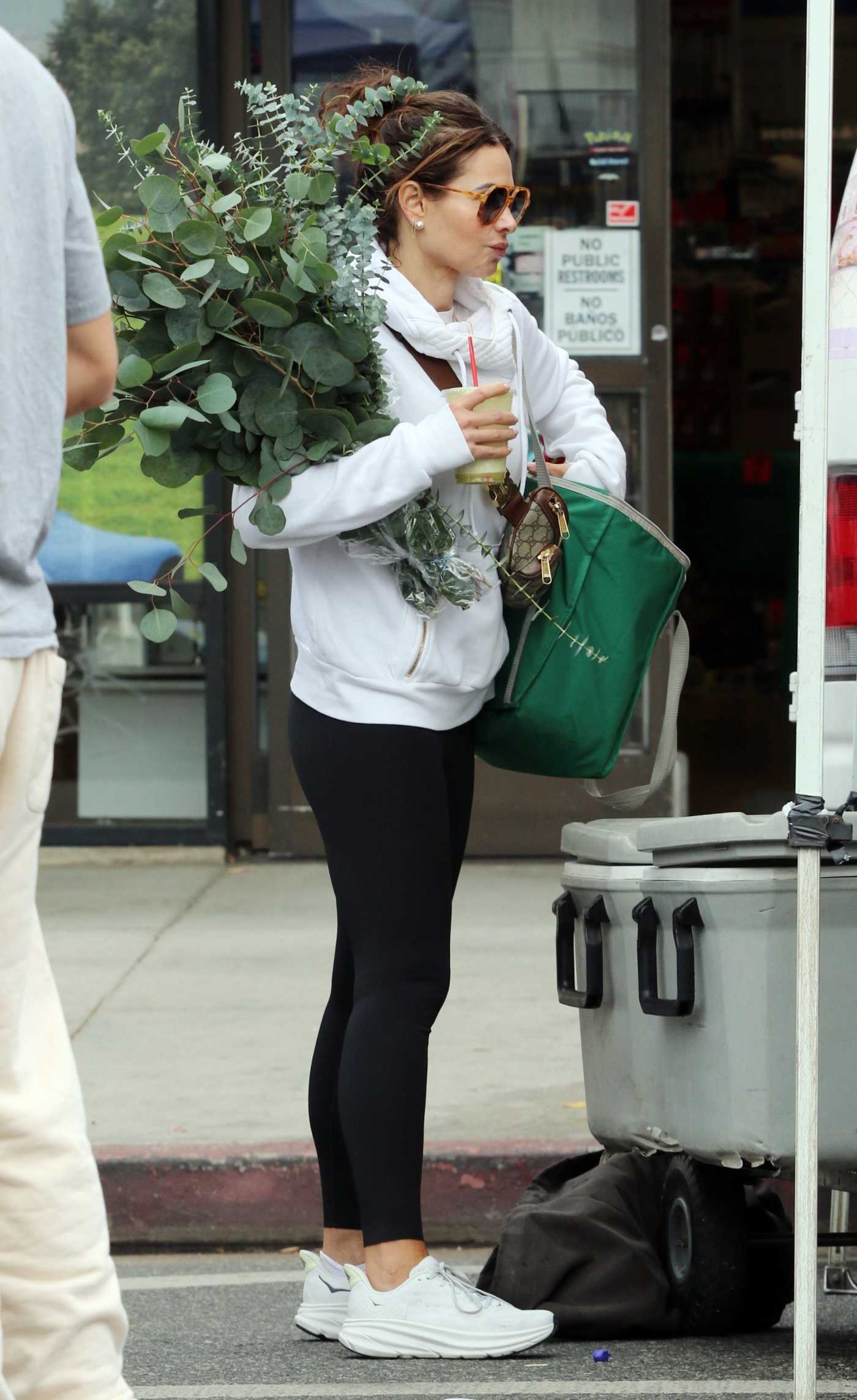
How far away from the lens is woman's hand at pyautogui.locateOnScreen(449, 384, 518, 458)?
10.5 ft

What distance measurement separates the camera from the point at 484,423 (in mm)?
3203

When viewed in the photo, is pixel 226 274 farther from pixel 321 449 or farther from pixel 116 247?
pixel 321 449

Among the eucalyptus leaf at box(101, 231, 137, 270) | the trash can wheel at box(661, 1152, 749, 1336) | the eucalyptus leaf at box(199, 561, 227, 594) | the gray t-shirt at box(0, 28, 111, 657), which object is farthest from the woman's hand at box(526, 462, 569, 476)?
the gray t-shirt at box(0, 28, 111, 657)

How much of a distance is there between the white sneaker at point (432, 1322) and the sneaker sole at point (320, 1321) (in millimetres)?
146

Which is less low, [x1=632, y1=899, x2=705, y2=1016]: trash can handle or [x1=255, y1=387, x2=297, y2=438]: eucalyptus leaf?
[x1=255, y1=387, x2=297, y2=438]: eucalyptus leaf

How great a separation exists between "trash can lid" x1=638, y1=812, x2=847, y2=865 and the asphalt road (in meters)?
0.82

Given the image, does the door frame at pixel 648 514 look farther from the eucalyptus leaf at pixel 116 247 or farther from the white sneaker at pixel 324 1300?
the eucalyptus leaf at pixel 116 247

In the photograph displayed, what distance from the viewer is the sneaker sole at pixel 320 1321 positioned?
3514 mm

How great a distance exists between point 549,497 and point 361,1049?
0.94 metres

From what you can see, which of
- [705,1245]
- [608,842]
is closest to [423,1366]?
[705,1245]

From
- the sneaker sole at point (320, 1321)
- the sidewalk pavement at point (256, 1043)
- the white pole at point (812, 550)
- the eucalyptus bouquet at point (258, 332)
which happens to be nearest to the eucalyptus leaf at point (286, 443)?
the eucalyptus bouquet at point (258, 332)

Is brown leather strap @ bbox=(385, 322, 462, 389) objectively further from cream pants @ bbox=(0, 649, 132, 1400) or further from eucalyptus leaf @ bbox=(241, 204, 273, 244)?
cream pants @ bbox=(0, 649, 132, 1400)

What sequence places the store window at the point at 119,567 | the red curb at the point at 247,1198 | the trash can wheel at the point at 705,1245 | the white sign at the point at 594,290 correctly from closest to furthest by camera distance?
the trash can wheel at the point at 705,1245 < the red curb at the point at 247,1198 < the white sign at the point at 594,290 < the store window at the point at 119,567

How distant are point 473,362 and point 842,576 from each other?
68 centimetres
